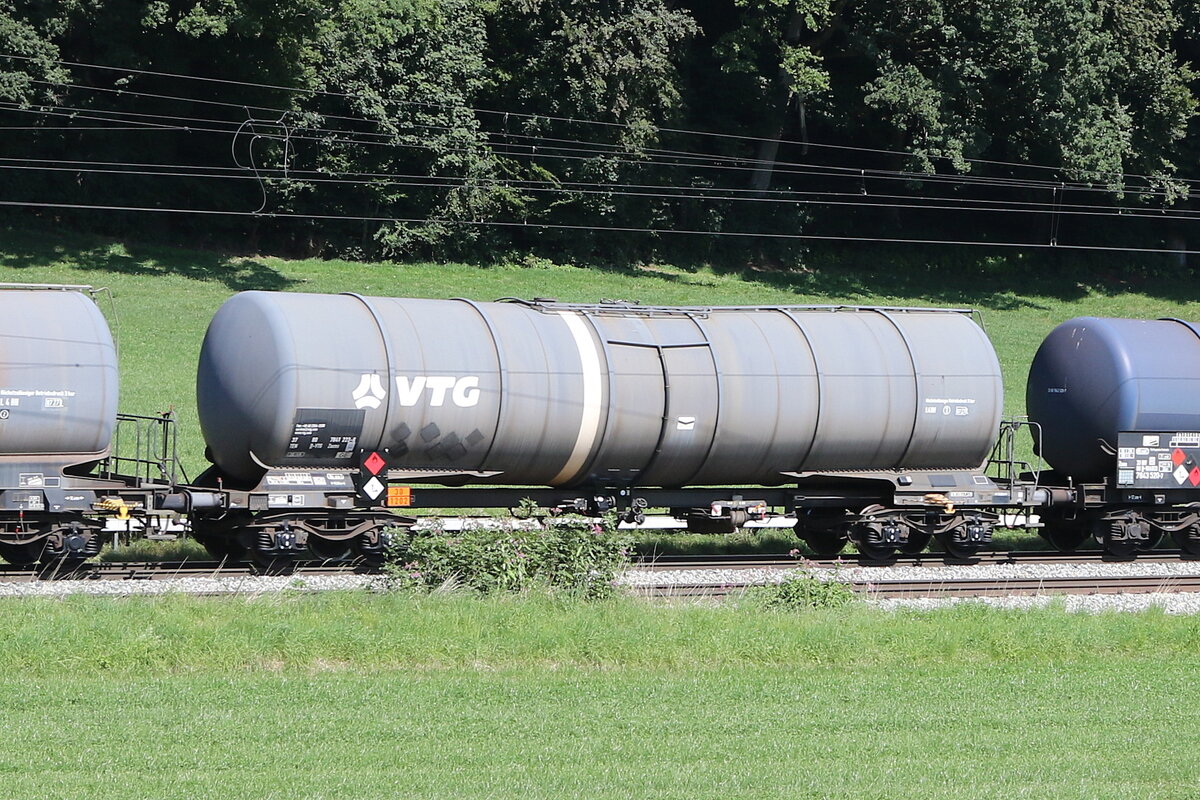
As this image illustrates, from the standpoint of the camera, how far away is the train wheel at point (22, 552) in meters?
17.6

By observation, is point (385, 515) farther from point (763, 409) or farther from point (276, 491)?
point (763, 409)

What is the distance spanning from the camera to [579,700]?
11.0m

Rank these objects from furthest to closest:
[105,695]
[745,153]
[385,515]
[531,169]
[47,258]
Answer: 1. [745,153]
2. [531,169]
3. [47,258]
4. [385,515]
5. [105,695]

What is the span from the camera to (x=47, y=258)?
44.3 metres

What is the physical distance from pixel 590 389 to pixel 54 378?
6911 mm

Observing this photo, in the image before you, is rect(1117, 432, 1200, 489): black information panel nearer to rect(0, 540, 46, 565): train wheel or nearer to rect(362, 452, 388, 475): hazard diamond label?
rect(362, 452, 388, 475): hazard diamond label

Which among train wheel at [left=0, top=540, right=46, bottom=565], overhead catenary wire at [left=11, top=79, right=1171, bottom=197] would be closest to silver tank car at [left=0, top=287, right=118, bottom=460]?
train wheel at [left=0, top=540, right=46, bottom=565]

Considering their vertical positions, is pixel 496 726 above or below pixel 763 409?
below

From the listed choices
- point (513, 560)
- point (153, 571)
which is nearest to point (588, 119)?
point (153, 571)

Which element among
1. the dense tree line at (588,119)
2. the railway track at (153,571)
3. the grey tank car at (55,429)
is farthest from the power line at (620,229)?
the grey tank car at (55,429)

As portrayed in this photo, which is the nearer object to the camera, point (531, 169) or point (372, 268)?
point (372, 268)

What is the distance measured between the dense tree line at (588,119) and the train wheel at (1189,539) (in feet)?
103

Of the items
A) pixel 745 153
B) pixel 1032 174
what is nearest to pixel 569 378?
pixel 745 153

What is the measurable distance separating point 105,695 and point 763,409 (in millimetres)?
10872
